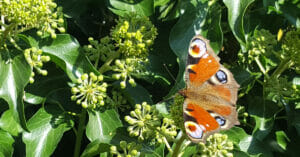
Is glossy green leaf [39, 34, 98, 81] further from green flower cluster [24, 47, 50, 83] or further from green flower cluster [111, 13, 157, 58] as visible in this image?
green flower cluster [111, 13, 157, 58]

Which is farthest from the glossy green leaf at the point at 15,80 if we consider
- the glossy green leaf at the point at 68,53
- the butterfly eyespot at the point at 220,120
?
the butterfly eyespot at the point at 220,120

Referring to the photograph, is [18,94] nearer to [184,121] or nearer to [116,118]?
[116,118]

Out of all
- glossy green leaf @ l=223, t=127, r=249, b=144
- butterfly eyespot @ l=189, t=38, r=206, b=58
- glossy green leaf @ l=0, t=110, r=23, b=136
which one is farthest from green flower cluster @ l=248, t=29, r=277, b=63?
glossy green leaf @ l=0, t=110, r=23, b=136

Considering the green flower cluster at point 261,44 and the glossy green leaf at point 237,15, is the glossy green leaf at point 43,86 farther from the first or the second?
the green flower cluster at point 261,44

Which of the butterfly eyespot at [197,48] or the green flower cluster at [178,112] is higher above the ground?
the butterfly eyespot at [197,48]

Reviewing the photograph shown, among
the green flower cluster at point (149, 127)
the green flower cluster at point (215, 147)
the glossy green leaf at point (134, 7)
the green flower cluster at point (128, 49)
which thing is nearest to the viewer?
the green flower cluster at point (215, 147)

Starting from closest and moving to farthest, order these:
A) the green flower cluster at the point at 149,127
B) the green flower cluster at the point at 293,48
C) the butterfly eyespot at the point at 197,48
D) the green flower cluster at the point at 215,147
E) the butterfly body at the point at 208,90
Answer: the butterfly body at the point at 208,90 < the green flower cluster at the point at 215,147 < the green flower cluster at the point at 149,127 < the butterfly eyespot at the point at 197,48 < the green flower cluster at the point at 293,48

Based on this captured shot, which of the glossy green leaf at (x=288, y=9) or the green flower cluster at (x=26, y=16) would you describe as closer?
the green flower cluster at (x=26, y=16)
